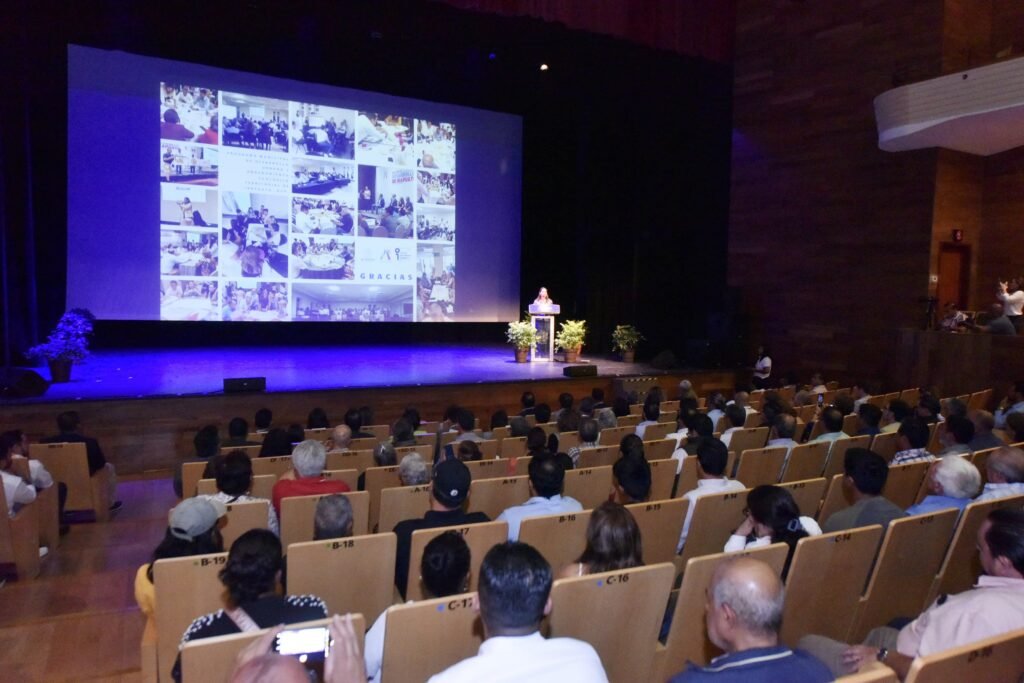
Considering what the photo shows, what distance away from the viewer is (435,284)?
14.0 meters

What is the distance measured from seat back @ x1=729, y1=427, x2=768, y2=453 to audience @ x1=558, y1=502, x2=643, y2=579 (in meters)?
3.31

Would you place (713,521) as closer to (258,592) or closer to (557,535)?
(557,535)

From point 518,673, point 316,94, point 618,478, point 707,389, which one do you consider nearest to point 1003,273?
point 707,389

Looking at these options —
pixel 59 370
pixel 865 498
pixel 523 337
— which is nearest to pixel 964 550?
pixel 865 498

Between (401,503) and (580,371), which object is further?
(580,371)

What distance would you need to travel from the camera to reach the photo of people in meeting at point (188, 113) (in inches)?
453

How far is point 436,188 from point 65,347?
671 centimetres

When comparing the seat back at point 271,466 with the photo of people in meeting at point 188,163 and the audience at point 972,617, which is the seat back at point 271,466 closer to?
the audience at point 972,617

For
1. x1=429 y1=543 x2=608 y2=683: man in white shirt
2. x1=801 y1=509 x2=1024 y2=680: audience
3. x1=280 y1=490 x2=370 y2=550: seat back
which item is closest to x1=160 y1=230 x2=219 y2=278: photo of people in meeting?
x1=280 y1=490 x2=370 y2=550: seat back

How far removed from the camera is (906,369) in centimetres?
1042

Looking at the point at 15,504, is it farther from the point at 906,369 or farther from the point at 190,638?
the point at 906,369

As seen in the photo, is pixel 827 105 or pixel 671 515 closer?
pixel 671 515

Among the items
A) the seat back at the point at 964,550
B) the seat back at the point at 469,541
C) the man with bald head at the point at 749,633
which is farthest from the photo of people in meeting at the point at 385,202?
the man with bald head at the point at 749,633

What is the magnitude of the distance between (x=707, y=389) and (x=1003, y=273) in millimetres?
4698
